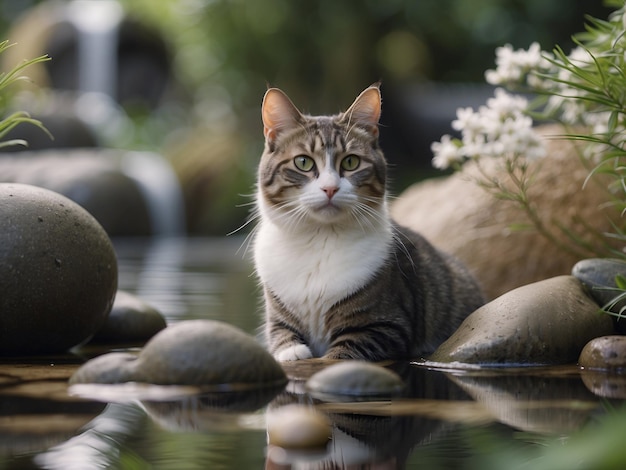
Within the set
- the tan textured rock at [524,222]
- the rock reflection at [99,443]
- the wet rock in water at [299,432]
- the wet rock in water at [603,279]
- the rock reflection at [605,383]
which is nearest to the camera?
the rock reflection at [99,443]

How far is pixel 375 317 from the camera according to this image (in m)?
2.88

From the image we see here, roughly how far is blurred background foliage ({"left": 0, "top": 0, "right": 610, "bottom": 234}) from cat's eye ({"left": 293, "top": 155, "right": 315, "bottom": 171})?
9462mm

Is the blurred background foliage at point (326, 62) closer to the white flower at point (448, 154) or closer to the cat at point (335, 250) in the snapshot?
the white flower at point (448, 154)

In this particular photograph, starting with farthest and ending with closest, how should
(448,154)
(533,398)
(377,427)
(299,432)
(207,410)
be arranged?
(448,154) < (533,398) < (207,410) < (377,427) < (299,432)

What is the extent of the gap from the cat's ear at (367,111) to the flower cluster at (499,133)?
1.87ft

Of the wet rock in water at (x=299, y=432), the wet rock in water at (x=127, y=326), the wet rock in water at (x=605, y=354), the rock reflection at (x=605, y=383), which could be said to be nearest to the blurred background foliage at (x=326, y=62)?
the wet rock in water at (x=127, y=326)

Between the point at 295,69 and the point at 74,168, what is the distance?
13.7ft

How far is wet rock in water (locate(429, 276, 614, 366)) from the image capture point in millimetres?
2801

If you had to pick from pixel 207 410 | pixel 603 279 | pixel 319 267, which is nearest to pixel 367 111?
pixel 319 267

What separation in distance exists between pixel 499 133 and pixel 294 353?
1.31 meters

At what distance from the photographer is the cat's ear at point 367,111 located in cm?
301

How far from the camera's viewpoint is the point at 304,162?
9.60 feet

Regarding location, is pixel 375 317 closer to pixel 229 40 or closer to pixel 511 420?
pixel 511 420

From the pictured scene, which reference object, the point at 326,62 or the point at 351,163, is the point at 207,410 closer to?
the point at 351,163
